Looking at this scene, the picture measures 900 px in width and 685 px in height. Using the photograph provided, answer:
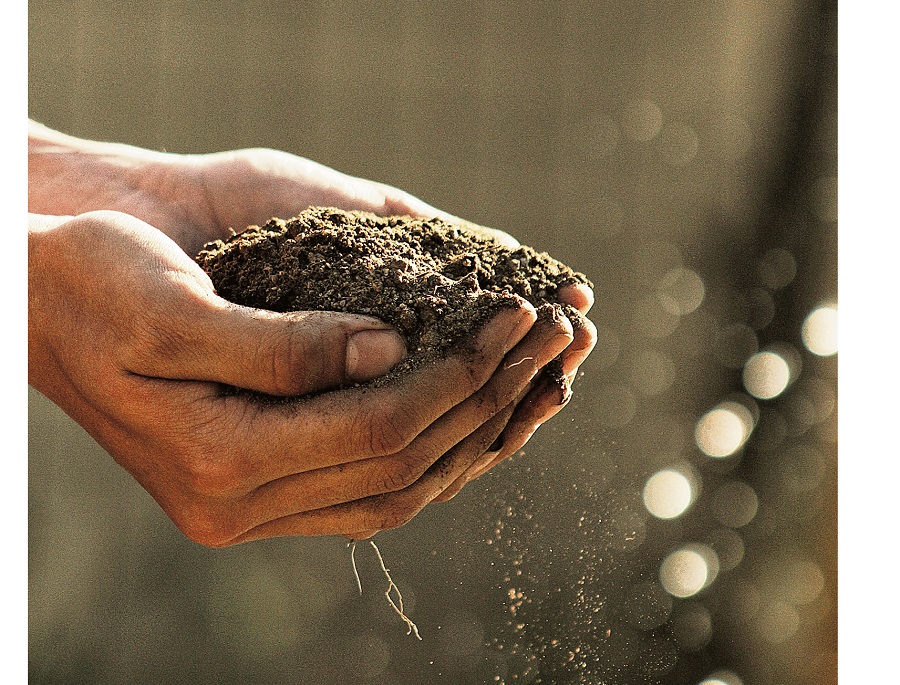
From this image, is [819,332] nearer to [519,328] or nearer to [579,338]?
[579,338]

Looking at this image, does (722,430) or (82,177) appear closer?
(82,177)

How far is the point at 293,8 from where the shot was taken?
60.5 inches

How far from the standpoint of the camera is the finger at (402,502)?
680mm

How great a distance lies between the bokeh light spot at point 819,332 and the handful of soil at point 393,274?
1.04 m

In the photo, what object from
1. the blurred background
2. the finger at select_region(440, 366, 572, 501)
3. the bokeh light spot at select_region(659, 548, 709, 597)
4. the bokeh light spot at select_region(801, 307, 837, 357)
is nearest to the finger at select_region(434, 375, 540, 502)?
the finger at select_region(440, 366, 572, 501)

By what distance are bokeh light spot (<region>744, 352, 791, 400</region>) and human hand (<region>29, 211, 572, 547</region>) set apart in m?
1.10

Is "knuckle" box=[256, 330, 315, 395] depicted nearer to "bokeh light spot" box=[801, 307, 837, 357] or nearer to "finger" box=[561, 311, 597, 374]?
"finger" box=[561, 311, 597, 374]

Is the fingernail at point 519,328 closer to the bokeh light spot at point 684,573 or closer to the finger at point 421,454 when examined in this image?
the finger at point 421,454

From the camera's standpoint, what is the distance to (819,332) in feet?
5.25

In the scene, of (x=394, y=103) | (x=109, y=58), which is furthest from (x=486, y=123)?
(x=109, y=58)

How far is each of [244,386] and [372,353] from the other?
116mm

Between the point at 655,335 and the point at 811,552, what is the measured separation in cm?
61

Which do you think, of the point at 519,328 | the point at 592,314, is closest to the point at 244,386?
the point at 519,328

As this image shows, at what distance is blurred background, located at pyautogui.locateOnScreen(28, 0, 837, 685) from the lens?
5.12 feet
